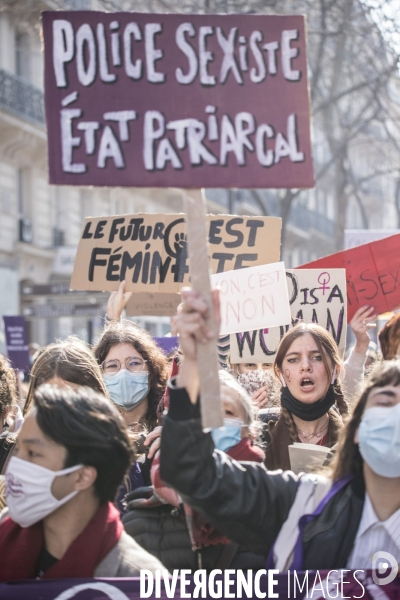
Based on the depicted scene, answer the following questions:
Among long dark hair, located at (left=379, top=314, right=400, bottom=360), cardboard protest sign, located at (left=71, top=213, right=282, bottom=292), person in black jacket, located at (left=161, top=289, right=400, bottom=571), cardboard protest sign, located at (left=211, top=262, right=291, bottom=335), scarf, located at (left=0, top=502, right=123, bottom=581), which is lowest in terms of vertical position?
scarf, located at (left=0, top=502, right=123, bottom=581)

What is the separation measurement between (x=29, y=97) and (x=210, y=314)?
20.0 metres

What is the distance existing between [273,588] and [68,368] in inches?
64.1

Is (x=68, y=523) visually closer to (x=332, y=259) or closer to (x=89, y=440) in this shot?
(x=89, y=440)

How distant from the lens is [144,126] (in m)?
2.76

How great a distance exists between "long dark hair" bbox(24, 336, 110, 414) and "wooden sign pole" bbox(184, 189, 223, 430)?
1450mm

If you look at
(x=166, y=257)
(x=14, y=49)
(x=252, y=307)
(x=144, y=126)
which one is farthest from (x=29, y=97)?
(x=144, y=126)

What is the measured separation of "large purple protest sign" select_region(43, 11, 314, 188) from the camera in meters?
2.73

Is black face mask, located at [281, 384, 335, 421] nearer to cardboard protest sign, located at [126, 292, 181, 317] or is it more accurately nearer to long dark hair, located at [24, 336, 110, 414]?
long dark hair, located at [24, 336, 110, 414]

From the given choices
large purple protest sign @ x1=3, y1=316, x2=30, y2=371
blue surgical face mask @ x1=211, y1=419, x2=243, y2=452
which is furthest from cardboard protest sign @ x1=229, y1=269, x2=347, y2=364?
large purple protest sign @ x1=3, y1=316, x2=30, y2=371

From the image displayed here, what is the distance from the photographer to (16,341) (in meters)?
→ 10.8

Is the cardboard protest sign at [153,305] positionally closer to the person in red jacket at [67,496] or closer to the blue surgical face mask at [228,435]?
the blue surgical face mask at [228,435]

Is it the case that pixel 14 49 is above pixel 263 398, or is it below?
above

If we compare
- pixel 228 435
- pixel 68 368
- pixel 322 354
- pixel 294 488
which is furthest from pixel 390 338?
pixel 294 488

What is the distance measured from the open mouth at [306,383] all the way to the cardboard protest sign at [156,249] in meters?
1.79
